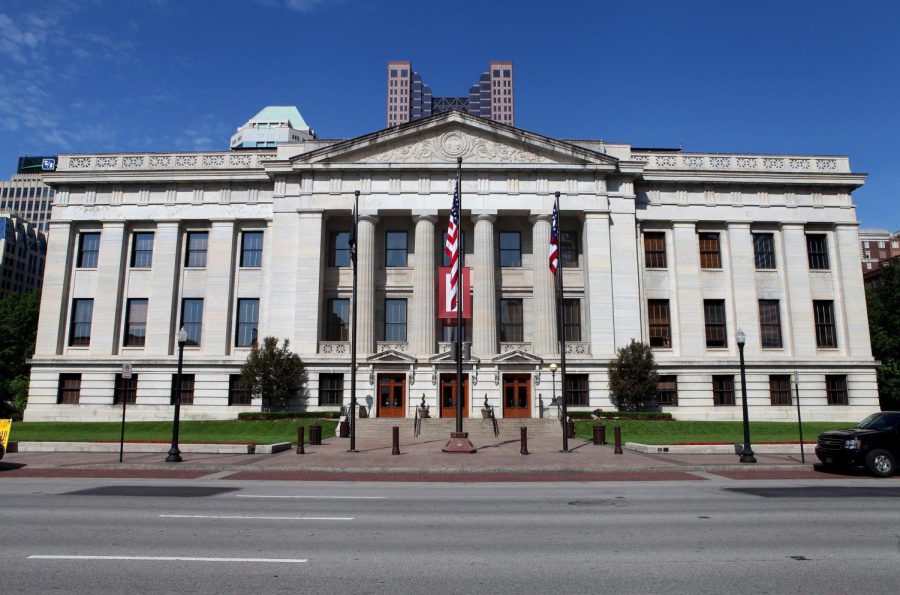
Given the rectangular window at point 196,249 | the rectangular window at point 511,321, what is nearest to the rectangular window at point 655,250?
the rectangular window at point 511,321

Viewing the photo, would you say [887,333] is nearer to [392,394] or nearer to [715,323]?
[715,323]

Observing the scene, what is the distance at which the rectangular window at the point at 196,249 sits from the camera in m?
45.9

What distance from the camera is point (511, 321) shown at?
44.7 metres

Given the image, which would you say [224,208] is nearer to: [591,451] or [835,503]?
[591,451]

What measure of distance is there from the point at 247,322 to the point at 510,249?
68.1 ft

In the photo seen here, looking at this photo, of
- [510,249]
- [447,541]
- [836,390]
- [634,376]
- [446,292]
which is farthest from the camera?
[510,249]

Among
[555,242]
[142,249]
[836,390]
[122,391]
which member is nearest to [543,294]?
[555,242]

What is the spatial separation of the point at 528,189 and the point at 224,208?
76.4 ft

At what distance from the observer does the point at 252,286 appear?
45.2 meters

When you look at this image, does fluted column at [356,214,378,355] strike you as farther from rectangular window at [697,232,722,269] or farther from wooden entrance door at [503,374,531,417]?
rectangular window at [697,232,722,269]

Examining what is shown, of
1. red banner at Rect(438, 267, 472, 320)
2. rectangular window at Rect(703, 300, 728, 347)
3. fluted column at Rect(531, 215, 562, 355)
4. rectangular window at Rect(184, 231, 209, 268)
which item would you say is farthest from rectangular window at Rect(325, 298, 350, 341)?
rectangular window at Rect(703, 300, 728, 347)

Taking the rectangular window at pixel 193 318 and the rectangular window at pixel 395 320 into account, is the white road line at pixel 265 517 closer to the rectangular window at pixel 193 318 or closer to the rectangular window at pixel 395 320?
the rectangular window at pixel 395 320

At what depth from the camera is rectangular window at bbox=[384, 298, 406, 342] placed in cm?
4434

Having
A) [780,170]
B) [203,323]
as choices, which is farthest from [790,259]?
[203,323]
